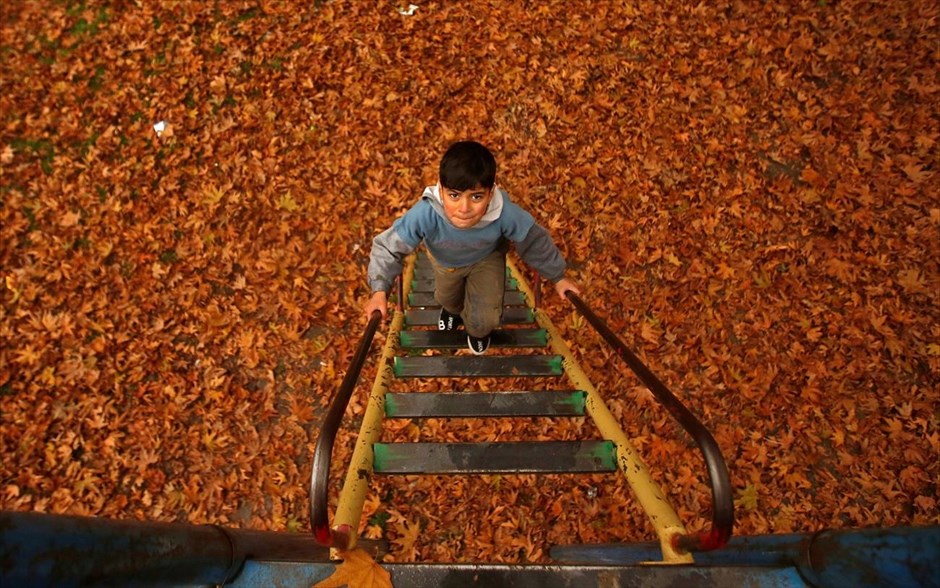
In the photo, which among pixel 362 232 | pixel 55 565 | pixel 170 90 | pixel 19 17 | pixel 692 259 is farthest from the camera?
pixel 19 17

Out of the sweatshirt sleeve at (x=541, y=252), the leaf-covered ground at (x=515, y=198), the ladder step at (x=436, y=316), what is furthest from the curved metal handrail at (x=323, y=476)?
the ladder step at (x=436, y=316)

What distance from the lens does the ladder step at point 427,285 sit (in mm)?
4845

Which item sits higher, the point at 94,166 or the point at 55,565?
the point at 94,166

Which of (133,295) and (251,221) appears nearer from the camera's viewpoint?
(133,295)

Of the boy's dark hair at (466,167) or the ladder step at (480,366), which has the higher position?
the boy's dark hair at (466,167)

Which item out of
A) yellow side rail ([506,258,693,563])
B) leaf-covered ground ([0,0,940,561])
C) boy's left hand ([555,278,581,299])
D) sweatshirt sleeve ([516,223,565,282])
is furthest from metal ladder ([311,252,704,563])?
leaf-covered ground ([0,0,940,561])

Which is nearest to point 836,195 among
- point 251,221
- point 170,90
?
point 251,221

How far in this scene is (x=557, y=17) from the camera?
621 cm

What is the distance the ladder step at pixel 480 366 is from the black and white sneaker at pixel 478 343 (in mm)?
519

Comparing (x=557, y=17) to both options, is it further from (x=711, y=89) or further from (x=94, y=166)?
(x=94, y=166)

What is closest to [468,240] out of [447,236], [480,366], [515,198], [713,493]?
Answer: [447,236]

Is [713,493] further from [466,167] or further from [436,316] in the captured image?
[436,316]

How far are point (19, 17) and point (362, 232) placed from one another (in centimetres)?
601

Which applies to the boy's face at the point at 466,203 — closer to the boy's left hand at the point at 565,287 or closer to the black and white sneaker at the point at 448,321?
the boy's left hand at the point at 565,287
